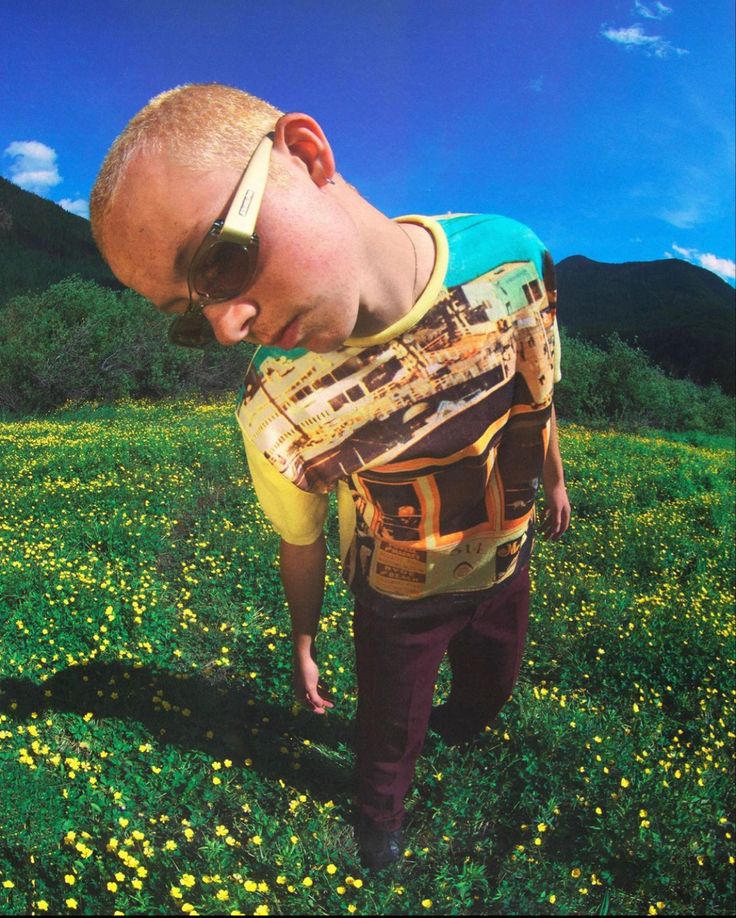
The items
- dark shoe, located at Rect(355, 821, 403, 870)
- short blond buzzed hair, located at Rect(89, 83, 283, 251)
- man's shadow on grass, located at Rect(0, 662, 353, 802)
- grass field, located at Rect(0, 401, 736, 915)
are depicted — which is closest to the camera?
short blond buzzed hair, located at Rect(89, 83, 283, 251)

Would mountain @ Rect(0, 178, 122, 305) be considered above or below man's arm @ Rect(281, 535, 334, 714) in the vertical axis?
above

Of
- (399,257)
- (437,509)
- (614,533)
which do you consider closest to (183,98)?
(399,257)

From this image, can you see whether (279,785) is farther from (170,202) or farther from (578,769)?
(170,202)

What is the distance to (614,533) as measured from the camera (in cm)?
732

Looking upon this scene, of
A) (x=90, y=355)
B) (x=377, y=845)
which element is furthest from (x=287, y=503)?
(x=90, y=355)

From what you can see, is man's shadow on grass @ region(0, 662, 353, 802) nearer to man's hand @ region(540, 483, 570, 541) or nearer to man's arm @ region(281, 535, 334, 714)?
man's arm @ region(281, 535, 334, 714)

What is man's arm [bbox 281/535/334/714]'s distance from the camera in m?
2.06

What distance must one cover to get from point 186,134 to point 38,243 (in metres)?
48.8

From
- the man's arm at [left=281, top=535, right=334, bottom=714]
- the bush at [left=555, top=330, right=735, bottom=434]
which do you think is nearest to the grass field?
the man's arm at [left=281, top=535, right=334, bottom=714]

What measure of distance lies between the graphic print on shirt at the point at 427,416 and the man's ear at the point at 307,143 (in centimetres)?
37

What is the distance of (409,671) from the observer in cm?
221

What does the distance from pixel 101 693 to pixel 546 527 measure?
8.50 feet

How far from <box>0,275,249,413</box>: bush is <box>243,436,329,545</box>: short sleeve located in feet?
71.8

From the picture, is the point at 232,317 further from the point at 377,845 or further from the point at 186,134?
the point at 377,845
